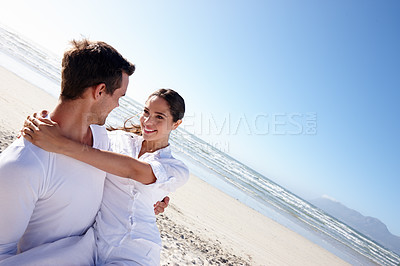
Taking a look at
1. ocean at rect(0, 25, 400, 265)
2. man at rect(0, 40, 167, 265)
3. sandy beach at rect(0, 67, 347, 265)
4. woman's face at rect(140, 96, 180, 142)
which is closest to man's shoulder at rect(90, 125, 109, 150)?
man at rect(0, 40, 167, 265)

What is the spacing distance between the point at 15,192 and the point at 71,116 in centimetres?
66

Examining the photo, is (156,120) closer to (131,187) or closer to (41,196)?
(131,187)

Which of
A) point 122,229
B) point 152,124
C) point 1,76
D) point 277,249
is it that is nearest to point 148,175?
point 122,229

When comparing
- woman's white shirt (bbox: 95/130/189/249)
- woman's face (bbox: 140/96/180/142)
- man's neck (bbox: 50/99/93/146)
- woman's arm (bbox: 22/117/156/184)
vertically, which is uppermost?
woman's face (bbox: 140/96/180/142)

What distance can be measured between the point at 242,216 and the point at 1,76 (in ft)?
47.3

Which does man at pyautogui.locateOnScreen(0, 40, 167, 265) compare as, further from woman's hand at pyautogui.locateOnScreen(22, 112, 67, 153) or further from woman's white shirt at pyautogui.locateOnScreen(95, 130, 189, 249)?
woman's white shirt at pyautogui.locateOnScreen(95, 130, 189, 249)

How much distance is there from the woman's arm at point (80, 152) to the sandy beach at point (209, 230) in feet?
10.9

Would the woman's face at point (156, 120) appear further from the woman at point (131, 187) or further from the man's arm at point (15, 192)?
the man's arm at point (15, 192)

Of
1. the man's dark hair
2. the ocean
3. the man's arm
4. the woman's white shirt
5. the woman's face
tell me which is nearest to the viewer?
the man's arm

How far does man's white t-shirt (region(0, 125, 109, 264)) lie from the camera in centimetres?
Result: 163

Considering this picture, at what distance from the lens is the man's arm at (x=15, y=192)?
5.25ft

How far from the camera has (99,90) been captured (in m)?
2.04

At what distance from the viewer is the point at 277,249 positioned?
10555 millimetres

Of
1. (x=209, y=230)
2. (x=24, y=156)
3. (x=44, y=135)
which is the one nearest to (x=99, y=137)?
(x=44, y=135)
